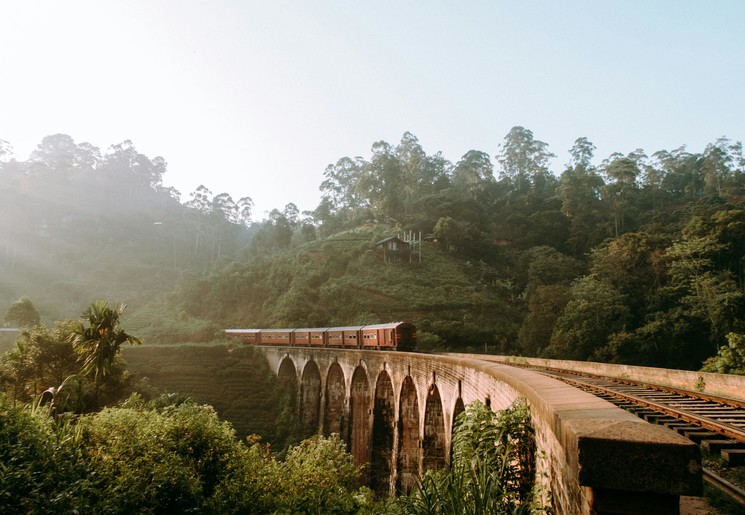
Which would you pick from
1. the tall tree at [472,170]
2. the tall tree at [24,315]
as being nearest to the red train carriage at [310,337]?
the tall tree at [24,315]

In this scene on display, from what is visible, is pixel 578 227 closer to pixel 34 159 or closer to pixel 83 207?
pixel 83 207

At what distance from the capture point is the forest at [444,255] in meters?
27.9

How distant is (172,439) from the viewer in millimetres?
10602

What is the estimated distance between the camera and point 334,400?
2677 centimetres

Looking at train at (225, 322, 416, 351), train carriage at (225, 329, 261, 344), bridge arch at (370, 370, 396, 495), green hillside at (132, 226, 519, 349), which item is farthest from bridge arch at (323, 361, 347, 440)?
train carriage at (225, 329, 261, 344)

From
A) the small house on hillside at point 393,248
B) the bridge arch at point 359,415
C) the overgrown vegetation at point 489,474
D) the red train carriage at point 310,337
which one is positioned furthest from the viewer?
the small house on hillside at point 393,248

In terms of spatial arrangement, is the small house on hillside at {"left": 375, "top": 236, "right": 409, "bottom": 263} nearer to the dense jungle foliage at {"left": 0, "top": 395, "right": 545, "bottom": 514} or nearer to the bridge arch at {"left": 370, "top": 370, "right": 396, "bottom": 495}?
the bridge arch at {"left": 370, "top": 370, "right": 396, "bottom": 495}

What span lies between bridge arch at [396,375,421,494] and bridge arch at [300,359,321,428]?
11862 millimetres

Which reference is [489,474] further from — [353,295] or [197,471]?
[353,295]

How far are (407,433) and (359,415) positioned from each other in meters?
6.05

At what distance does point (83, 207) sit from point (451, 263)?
7490cm

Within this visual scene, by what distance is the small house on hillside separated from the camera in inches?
1911

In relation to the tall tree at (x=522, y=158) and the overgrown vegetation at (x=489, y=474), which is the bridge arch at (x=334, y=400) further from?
the tall tree at (x=522, y=158)

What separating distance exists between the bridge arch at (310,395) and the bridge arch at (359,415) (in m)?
5.37
